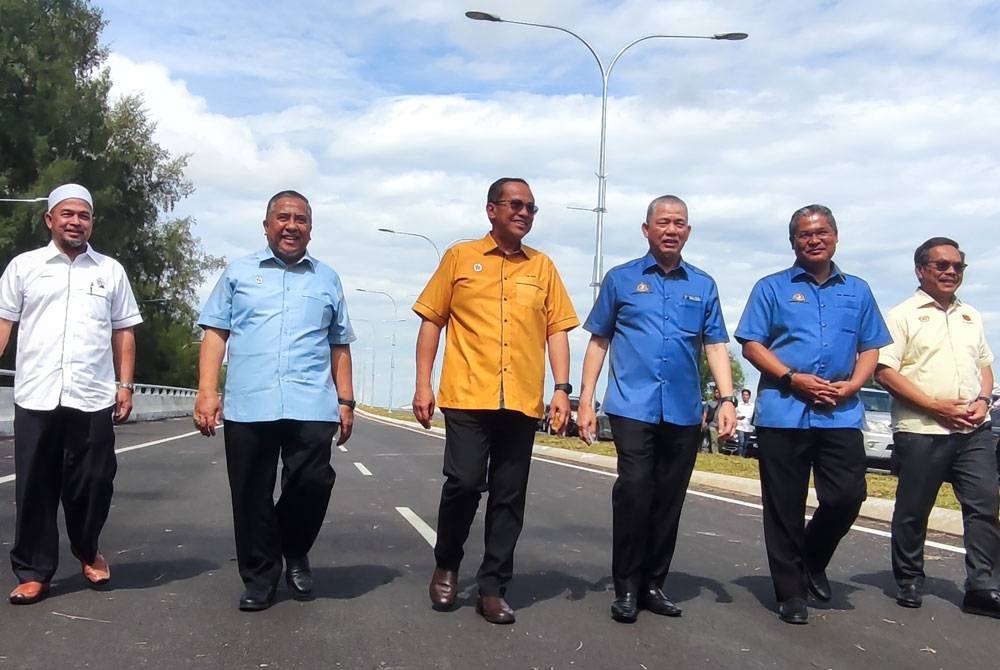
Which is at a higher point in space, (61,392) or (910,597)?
(61,392)

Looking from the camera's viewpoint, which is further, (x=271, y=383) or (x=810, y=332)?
(x=810, y=332)

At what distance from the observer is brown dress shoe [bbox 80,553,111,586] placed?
559cm

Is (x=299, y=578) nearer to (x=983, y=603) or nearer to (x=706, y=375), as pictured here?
(x=983, y=603)

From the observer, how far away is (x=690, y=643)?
493 centimetres

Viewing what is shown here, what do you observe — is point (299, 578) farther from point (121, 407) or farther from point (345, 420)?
point (121, 407)

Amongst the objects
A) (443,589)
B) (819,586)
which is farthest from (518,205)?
(819,586)

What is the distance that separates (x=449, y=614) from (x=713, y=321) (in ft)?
6.41

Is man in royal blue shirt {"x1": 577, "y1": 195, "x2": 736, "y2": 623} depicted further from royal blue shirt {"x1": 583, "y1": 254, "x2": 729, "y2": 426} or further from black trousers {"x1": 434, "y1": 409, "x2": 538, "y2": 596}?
black trousers {"x1": 434, "y1": 409, "x2": 538, "y2": 596}

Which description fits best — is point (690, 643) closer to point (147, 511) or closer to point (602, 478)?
point (147, 511)

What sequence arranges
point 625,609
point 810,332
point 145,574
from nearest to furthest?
1. point 625,609
2. point 810,332
3. point 145,574

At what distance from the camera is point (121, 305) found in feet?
18.6

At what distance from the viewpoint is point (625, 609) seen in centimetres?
530

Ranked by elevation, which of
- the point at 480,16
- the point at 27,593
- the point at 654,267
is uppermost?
the point at 480,16

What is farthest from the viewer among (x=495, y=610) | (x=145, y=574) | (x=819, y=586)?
(x=145, y=574)
